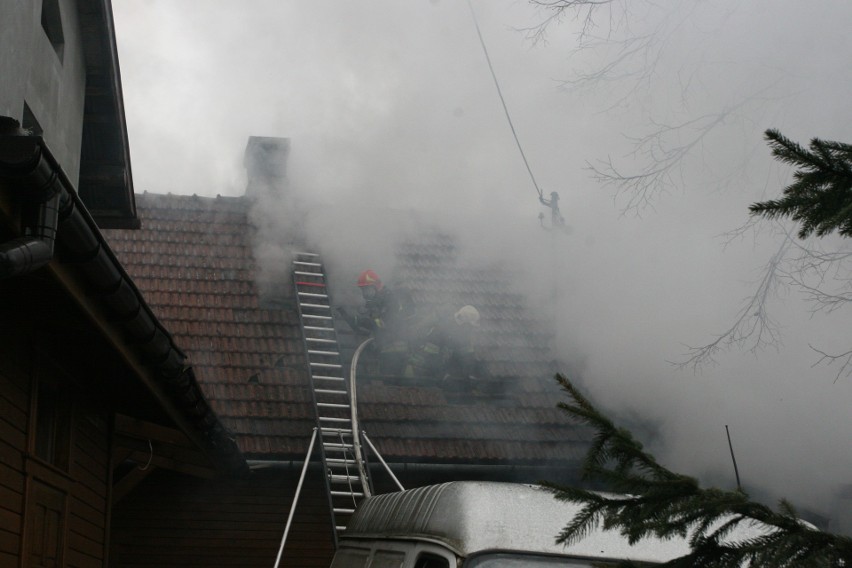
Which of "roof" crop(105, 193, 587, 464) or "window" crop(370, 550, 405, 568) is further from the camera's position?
"roof" crop(105, 193, 587, 464)

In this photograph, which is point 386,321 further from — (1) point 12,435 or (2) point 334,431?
(1) point 12,435

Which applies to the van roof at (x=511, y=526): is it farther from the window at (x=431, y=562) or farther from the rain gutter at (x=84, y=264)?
the rain gutter at (x=84, y=264)

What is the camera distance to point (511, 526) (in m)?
3.84

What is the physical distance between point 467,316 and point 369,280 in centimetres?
123

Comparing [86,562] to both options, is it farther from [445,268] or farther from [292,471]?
[445,268]

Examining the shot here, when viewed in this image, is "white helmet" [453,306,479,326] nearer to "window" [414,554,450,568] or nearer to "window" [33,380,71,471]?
"window" [33,380,71,471]

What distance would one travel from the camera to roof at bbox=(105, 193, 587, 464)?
392 inches

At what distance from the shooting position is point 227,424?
9.80m

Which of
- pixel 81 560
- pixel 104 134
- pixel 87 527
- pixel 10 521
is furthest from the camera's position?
pixel 104 134

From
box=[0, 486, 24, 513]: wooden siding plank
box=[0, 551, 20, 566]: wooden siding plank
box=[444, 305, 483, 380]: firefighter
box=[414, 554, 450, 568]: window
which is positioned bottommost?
box=[414, 554, 450, 568]: window

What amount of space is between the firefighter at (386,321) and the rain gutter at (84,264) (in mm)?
4255

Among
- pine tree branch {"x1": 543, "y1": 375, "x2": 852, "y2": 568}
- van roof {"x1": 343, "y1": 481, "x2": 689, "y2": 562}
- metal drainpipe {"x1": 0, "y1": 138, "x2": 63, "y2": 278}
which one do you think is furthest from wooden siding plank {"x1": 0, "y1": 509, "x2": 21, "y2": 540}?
pine tree branch {"x1": 543, "y1": 375, "x2": 852, "y2": 568}

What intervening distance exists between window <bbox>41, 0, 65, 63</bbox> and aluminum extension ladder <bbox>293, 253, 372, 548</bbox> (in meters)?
3.86

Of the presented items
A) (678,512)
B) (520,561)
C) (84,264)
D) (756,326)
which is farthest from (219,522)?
(678,512)
